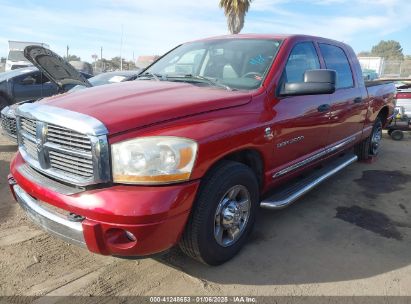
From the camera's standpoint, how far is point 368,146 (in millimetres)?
6516

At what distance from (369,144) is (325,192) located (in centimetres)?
207

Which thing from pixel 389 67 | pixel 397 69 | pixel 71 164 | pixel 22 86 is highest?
pixel 389 67

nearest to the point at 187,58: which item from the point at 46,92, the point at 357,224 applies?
the point at 357,224

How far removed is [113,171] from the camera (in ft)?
8.10

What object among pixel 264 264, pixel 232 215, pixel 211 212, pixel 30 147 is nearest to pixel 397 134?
pixel 264 264

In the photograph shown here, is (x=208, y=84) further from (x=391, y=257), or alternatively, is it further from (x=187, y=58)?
(x=391, y=257)

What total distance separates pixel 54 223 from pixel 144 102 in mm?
1050

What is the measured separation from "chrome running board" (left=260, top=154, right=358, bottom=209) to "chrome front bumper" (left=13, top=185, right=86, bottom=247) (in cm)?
156

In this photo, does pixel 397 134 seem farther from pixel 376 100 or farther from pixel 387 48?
pixel 387 48

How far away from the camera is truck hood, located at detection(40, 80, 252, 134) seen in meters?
2.56

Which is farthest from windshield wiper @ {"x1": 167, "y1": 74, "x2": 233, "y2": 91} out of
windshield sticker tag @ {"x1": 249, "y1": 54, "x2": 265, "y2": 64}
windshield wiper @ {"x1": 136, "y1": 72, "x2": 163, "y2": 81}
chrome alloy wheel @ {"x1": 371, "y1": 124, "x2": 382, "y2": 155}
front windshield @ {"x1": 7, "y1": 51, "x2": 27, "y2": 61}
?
front windshield @ {"x1": 7, "y1": 51, "x2": 27, "y2": 61}

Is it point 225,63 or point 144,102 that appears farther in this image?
point 225,63

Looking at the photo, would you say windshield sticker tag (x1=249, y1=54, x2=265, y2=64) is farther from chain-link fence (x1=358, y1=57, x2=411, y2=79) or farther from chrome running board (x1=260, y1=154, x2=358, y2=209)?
chain-link fence (x1=358, y1=57, x2=411, y2=79)

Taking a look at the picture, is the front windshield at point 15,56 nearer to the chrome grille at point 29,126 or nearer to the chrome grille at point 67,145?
the chrome grille at point 29,126
